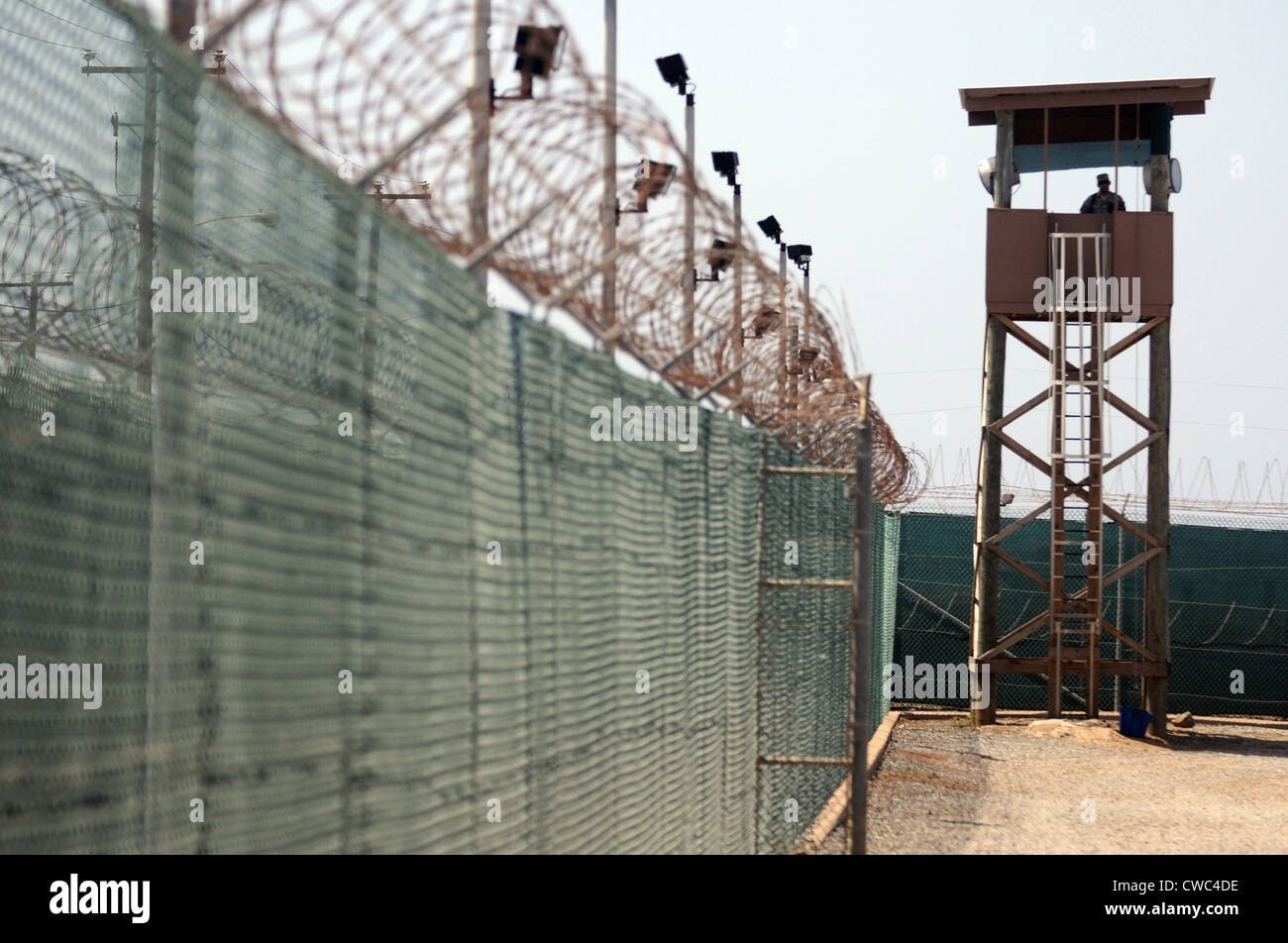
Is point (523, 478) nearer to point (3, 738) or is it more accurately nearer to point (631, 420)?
point (631, 420)

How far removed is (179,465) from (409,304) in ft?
3.15

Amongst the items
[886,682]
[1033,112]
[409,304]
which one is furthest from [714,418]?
[1033,112]

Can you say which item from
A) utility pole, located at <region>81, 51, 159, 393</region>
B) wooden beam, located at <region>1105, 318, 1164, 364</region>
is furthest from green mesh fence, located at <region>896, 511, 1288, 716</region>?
utility pole, located at <region>81, 51, 159, 393</region>

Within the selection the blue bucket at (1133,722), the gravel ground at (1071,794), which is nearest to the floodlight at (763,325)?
the gravel ground at (1071,794)

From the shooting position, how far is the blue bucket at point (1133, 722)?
1730cm

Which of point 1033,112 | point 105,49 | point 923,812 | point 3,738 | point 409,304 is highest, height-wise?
point 1033,112

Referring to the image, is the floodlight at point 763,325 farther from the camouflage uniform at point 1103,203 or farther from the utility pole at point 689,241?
the camouflage uniform at point 1103,203

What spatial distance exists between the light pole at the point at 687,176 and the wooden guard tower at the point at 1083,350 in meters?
8.12

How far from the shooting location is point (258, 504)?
Answer: 2.54m

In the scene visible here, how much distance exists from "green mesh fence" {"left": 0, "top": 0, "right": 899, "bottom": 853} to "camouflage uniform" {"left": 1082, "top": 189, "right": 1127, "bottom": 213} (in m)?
15.3

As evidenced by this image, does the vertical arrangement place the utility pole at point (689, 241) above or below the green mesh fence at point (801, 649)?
above

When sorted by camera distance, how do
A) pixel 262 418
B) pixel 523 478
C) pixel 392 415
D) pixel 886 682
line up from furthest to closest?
pixel 886 682 < pixel 523 478 < pixel 392 415 < pixel 262 418

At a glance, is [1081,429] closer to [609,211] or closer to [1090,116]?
[1090,116]

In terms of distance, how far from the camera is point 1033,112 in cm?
1923
